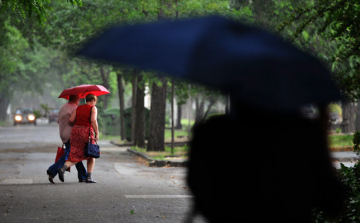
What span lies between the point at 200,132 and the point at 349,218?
6.90ft

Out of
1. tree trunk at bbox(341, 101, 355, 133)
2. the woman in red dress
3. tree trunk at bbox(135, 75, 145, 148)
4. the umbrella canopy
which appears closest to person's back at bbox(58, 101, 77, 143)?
the woman in red dress

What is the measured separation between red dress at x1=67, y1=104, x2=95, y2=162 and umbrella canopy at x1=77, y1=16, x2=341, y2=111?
8.18 metres

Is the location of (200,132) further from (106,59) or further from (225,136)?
(106,59)

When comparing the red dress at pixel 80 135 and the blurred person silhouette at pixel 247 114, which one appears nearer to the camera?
the blurred person silhouette at pixel 247 114

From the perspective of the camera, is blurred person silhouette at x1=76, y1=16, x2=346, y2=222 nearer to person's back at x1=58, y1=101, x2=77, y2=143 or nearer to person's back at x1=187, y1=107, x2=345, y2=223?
person's back at x1=187, y1=107, x2=345, y2=223

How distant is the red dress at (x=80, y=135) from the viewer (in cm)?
1229

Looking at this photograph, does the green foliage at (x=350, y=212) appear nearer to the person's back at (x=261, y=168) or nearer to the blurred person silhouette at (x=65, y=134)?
the person's back at (x=261, y=168)

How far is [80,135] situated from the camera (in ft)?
40.3

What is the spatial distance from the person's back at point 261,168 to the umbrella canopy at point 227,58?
1.01ft

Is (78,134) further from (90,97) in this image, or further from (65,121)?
(90,97)

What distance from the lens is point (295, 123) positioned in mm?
4371

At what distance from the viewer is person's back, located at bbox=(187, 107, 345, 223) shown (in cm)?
445

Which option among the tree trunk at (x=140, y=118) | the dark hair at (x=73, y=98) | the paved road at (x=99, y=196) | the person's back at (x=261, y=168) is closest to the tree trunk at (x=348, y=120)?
Answer: the tree trunk at (x=140, y=118)

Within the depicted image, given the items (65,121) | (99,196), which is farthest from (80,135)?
(99,196)
